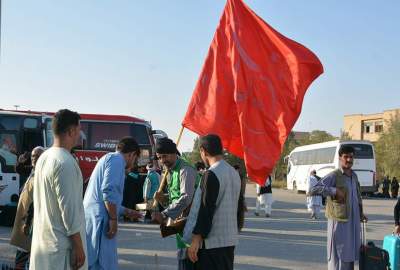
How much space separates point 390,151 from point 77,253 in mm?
57327

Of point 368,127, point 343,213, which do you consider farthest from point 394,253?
point 368,127

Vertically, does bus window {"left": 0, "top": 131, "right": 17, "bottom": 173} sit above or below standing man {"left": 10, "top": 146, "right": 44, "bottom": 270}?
above

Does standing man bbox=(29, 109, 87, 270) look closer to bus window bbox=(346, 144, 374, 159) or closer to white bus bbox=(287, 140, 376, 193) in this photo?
white bus bbox=(287, 140, 376, 193)

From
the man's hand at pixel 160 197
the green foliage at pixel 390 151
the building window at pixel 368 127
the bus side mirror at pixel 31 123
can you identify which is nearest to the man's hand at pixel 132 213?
the man's hand at pixel 160 197

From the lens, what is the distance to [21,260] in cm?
616

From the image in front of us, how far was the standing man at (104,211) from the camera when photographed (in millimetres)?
5457

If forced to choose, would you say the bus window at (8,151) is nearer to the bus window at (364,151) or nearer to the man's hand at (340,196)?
the man's hand at (340,196)

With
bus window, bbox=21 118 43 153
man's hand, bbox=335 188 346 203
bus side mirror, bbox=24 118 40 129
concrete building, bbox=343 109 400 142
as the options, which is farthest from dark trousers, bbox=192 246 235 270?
concrete building, bbox=343 109 400 142

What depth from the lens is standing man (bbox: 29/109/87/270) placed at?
13.5 ft

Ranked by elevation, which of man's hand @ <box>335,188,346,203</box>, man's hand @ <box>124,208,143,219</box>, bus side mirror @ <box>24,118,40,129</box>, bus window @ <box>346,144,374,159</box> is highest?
bus window @ <box>346,144,374,159</box>

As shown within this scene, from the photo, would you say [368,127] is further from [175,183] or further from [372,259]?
[175,183]

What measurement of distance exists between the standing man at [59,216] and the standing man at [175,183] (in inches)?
53.6

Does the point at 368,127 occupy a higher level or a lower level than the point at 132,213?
higher

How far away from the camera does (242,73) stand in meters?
7.33
